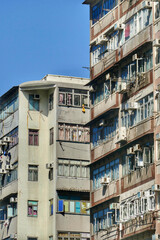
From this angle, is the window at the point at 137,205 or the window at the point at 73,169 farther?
the window at the point at 73,169

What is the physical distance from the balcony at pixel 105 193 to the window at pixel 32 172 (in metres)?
9.57

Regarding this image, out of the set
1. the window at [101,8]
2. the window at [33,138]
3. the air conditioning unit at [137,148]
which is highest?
the window at [101,8]

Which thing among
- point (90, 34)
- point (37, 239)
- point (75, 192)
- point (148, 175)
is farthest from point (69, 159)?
point (148, 175)

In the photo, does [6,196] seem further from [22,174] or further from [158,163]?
[158,163]

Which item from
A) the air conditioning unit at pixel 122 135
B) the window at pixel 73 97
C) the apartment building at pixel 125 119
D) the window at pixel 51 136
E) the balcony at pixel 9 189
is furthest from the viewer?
the window at pixel 73 97

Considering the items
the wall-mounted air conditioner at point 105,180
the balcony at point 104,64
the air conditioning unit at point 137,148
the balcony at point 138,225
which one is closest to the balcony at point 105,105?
the balcony at point 104,64

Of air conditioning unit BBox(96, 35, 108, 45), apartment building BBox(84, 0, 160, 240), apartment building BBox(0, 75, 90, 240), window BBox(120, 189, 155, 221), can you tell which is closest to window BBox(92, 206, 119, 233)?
apartment building BBox(84, 0, 160, 240)

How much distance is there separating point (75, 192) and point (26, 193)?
9.39ft

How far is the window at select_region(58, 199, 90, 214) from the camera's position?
49312mm

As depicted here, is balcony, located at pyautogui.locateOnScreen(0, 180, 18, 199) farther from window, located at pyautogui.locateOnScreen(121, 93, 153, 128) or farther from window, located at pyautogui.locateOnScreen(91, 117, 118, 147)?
window, located at pyautogui.locateOnScreen(121, 93, 153, 128)

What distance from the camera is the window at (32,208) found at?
164 feet

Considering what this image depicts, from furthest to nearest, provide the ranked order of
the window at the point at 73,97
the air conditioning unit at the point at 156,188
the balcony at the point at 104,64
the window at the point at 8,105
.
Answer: the window at the point at 8,105
the window at the point at 73,97
the balcony at the point at 104,64
the air conditioning unit at the point at 156,188

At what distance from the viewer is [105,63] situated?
41.5 meters

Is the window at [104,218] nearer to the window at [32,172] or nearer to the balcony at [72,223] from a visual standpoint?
the balcony at [72,223]
